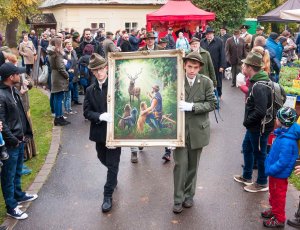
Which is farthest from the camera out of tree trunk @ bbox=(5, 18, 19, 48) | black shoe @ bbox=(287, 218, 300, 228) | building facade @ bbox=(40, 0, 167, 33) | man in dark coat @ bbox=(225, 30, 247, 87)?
tree trunk @ bbox=(5, 18, 19, 48)

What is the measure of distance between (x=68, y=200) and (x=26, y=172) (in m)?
1.43

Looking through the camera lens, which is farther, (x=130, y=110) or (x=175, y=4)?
Answer: (x=175, y=4)

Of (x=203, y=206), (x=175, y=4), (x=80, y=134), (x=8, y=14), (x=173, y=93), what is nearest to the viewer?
(x=173, y=93)

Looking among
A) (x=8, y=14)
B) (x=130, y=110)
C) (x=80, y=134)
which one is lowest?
(x=80, y=134)

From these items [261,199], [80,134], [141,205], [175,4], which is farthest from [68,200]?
[175,4]

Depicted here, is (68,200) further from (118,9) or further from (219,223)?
(118,9)

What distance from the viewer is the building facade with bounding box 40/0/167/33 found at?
30000 mm

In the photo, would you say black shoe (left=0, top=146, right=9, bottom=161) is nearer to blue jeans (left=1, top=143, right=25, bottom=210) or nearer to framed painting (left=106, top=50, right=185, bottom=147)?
blue jeans (left=1, top=143, right=25, bottom=210)

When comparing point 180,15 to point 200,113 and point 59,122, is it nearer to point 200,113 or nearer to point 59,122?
point 59,122

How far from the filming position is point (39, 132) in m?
9.46

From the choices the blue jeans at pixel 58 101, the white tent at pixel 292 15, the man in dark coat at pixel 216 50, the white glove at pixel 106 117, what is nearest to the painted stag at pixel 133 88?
the white glove at pixel 106 117

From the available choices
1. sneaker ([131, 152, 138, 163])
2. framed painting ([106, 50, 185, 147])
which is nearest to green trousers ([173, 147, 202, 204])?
framed painting ([106, 50, 185, 147])

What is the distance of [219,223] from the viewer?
5090 millimetres

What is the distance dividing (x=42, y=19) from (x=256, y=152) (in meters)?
30.7
